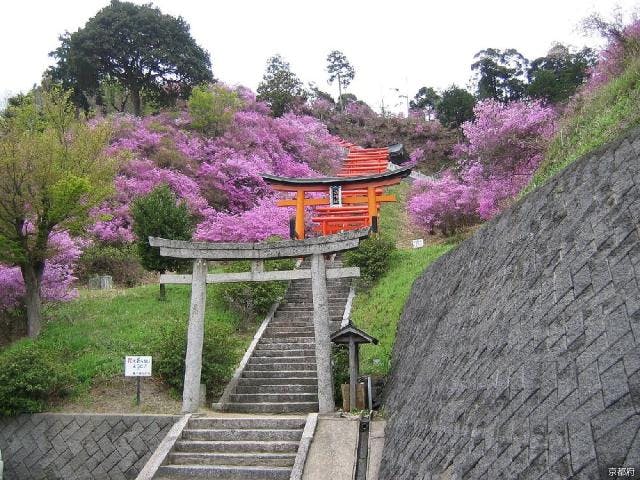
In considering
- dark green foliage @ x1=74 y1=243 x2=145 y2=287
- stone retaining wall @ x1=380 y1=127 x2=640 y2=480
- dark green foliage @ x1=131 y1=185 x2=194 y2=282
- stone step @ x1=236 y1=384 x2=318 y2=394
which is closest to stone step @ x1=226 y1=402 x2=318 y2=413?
stone step @ x1=236 y1=384 x2=318 y2=394

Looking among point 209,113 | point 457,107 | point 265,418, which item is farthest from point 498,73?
point 265,418

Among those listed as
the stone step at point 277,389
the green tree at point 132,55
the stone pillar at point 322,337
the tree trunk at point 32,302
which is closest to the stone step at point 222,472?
the stone pillar at point 322,337

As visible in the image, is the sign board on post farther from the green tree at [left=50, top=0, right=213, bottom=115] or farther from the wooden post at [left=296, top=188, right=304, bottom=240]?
the green tree at [left=50, top=0, right=213, bottom=115]

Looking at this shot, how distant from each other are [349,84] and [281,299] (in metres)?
46.5

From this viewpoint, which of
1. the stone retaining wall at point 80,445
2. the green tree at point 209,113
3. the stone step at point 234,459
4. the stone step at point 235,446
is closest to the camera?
the stone step at point 234,459

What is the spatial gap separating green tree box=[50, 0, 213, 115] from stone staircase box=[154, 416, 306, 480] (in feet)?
101

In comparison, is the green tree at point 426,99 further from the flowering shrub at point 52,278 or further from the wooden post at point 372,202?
the flowering shrub at point 52,278

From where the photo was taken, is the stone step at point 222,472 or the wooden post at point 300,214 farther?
the wooden post at point 300,214

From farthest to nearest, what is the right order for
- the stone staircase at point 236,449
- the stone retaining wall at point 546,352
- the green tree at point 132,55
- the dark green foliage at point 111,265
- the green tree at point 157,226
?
1. the green tree at point 132,55
2. the dark green foliage at point 111,265
3. the green tree at point 157,226
4. the stone staircase at point 236,449
5. the stone retaining wall at point 546,352

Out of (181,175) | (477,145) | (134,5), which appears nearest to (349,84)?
(134,5)

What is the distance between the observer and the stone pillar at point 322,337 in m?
10.4

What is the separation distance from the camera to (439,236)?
25.2 meters

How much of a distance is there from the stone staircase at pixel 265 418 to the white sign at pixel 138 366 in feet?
4.69

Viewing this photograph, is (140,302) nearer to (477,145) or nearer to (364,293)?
(364,293)
